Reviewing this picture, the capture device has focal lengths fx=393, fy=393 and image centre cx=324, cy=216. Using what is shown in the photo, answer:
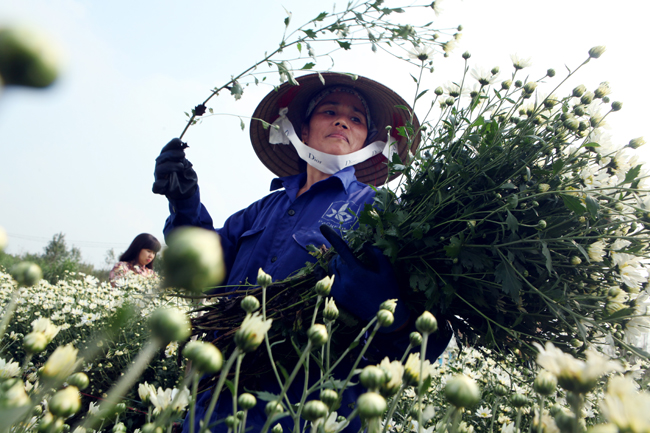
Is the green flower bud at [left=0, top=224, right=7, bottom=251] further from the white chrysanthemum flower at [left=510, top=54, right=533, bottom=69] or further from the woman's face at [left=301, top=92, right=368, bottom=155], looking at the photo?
the woman's face at [left=301, top=92, right=368, bottom=155]

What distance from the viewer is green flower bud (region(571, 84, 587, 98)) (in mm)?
1160

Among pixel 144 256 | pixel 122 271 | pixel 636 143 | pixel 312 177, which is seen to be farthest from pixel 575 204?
pixel 144 256

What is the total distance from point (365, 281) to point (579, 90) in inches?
33.5

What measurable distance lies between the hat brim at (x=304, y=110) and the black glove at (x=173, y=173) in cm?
93

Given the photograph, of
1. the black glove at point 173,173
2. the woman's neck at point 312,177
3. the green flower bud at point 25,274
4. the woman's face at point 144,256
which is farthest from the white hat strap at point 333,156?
the woman's face at point 144,256

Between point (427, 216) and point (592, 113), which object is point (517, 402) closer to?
point (427, 216)

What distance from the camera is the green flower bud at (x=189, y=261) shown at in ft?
0.67

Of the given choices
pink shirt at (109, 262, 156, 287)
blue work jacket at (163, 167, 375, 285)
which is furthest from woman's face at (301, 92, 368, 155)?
pink shirt at (109, 262, 156, 287)

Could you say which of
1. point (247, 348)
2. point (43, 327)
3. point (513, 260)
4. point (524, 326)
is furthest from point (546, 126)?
point (43, 327)

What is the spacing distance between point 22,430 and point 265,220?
1.50 m

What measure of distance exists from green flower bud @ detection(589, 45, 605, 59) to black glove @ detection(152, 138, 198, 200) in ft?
5.01

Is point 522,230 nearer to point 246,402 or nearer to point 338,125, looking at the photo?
point 246,402

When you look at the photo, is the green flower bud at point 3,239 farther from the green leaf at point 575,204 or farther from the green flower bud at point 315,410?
the green leaf at point 575,204

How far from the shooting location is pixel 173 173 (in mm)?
1681
